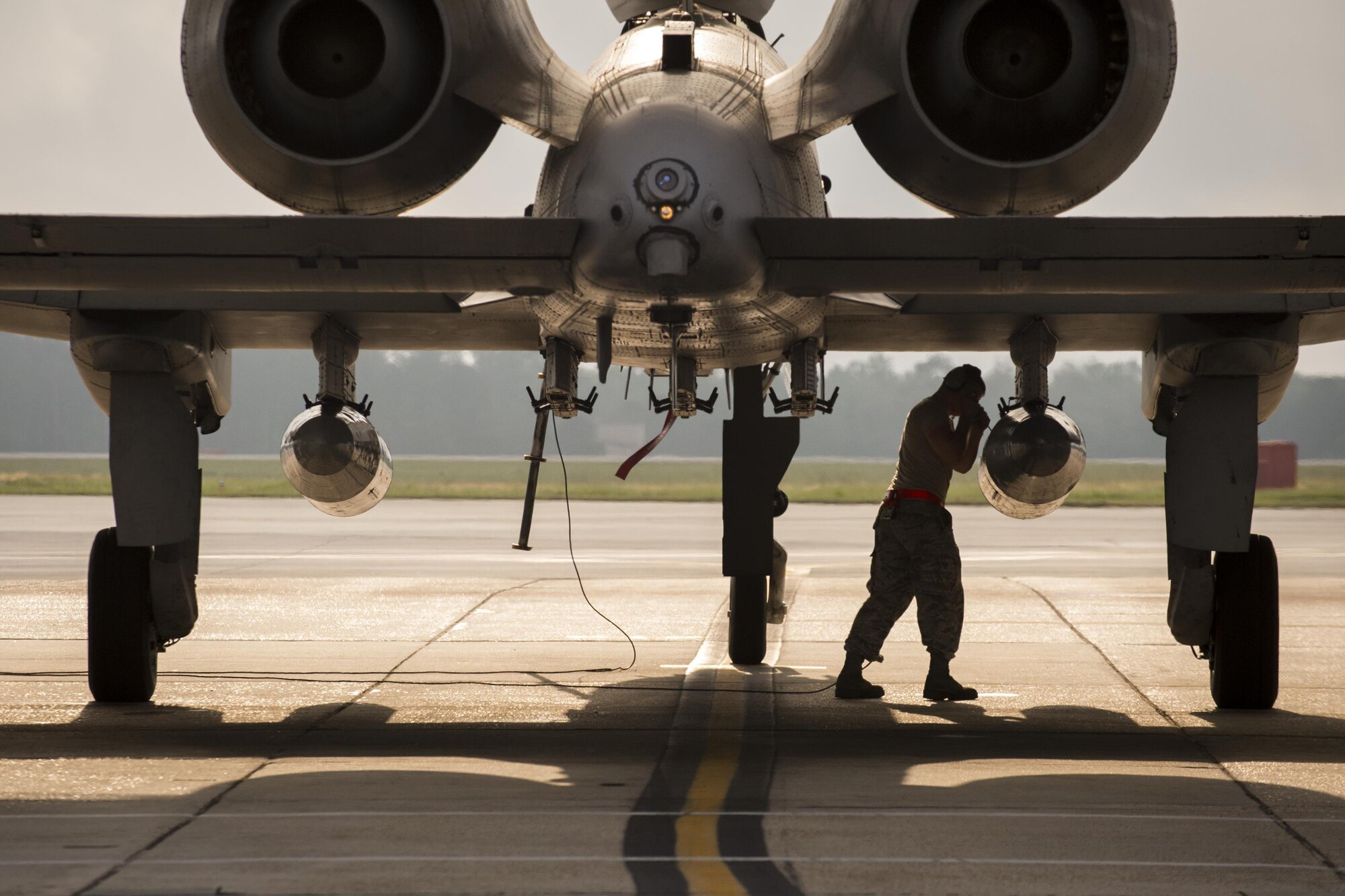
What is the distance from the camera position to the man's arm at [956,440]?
7.82 metres

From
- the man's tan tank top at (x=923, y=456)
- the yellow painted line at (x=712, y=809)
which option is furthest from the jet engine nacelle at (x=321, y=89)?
the man's tan tank top at (x=923, y=456)

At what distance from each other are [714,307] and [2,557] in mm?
16376

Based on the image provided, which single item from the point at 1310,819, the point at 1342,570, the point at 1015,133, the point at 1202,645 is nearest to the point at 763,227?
the point at 1015,133

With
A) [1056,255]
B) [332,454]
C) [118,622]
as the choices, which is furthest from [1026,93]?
[118,622]

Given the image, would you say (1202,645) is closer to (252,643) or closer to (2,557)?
(252,643)

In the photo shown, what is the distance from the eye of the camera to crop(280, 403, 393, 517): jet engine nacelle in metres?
7.54

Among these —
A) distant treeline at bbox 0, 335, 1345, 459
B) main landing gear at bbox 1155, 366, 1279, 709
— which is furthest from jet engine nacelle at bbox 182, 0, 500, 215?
distant treeline at bbox 0, 335, 1345, 459

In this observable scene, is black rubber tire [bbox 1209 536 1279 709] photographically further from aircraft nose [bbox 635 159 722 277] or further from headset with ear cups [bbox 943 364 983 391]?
aircraft nose [bbox 635 159 722 277]

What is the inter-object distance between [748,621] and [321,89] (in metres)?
5.36

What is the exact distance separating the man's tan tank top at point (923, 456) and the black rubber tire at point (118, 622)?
433 centimetres

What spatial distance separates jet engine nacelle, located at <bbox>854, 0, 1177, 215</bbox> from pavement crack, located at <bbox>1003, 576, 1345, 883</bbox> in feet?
7.73

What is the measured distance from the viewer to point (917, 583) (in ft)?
25.7

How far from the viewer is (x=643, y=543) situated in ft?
74.1

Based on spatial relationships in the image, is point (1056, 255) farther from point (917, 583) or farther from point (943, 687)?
point (943, 687)
